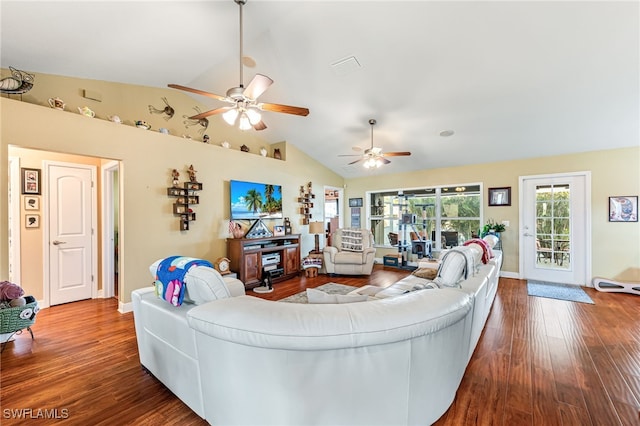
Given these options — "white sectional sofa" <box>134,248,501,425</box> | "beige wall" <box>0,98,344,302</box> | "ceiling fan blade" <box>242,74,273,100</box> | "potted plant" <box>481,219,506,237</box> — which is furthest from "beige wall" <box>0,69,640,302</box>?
"white sectional sofa" <box>134,248,501,425</box>

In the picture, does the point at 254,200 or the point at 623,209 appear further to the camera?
the point at 254,200

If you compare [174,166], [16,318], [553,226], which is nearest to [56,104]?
[174,166]

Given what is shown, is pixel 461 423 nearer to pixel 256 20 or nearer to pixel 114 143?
pixel 256 20

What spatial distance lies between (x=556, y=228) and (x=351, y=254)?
3807 millimetres

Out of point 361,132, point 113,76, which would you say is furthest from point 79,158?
point 361,132

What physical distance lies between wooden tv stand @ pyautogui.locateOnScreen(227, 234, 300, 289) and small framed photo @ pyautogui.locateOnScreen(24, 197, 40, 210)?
252 centimetres

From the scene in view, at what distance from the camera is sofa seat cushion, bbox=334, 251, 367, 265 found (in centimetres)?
532

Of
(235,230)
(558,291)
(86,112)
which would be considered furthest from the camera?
(235,230)

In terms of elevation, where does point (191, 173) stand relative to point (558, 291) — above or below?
above

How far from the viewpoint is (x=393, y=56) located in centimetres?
299

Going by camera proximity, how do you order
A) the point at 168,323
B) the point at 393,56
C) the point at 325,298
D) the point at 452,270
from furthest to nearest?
the point at 393,56 < the point at 452,270 < the point at 325,298 < the point at 168,323

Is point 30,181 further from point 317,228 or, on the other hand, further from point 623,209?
point 623,209

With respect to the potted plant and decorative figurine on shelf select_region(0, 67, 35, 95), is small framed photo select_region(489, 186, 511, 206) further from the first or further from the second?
decorative figurine on shelf select_region(0, 67, 35, 95)

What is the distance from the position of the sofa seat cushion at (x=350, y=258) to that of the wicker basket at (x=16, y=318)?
427cm
